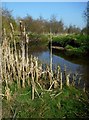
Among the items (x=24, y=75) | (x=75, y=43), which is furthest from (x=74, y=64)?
(x=24, y=75)

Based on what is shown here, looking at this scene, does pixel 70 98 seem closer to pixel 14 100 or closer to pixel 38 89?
pixel 38 89

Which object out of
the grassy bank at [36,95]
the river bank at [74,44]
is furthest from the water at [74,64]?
the grassy bank at [36,95]

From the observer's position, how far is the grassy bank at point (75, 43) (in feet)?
51.4

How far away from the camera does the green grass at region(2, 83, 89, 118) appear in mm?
4719

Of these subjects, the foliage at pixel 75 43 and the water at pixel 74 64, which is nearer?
the water at pixel 74 64

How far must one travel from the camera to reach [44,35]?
66.0 ft

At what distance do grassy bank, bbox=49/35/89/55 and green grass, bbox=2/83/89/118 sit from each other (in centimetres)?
1008

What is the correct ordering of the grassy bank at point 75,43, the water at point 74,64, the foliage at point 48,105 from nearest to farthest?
the foliage at point 48,105 < the water at point 74,64 < the grassy bank at point 75,43

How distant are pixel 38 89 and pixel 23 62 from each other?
0.94m

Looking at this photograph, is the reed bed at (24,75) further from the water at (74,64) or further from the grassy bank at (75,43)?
the grassy bank at (75,43)

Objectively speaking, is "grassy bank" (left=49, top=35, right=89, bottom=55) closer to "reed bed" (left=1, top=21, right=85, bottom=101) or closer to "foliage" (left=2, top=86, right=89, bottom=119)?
"reed bed" (left=1, top=21, right=85, bottom=101)

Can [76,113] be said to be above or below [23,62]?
below

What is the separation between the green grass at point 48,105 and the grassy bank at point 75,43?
A: 1008cm

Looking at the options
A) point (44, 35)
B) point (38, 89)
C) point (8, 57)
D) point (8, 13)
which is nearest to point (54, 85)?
point (38, 89)
